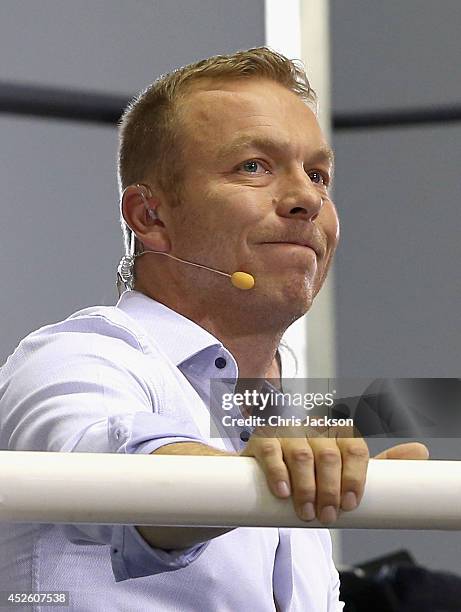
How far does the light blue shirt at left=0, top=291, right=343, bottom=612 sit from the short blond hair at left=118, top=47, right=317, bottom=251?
0.49ft

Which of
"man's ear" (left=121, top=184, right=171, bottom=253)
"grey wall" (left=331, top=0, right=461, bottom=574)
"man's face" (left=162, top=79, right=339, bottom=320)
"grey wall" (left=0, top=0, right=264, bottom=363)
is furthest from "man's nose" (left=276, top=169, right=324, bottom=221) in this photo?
"grey wall" (left=331, top=0, right=461, bottom=574)

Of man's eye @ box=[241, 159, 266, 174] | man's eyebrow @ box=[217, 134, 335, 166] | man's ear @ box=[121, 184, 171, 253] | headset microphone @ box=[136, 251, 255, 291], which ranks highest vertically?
man's eyebrow @ box=[217, 134, 335, 166]

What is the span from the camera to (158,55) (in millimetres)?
2039

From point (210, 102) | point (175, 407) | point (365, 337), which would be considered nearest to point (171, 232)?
point (210, 102)

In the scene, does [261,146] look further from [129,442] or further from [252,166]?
[129,442]

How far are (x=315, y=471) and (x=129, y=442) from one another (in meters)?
0.08

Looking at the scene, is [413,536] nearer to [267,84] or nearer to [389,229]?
[389,229]

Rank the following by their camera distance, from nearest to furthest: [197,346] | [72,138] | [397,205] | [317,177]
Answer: [197,346], [317,177], [72,138], [397,205]

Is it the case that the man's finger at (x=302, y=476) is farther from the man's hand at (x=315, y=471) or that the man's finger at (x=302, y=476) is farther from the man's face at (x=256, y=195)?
the man's face at (x=256, y=195)

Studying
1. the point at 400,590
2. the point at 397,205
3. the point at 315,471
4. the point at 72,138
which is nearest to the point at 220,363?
the point at 315,471

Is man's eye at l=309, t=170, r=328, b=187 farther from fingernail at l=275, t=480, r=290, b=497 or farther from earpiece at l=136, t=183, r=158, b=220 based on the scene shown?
fingernail at l=275, t=480, r=290, b=497

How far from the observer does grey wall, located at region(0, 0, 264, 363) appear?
1832 mm

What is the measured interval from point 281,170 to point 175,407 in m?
0.23

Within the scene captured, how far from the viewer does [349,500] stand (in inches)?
14.3
